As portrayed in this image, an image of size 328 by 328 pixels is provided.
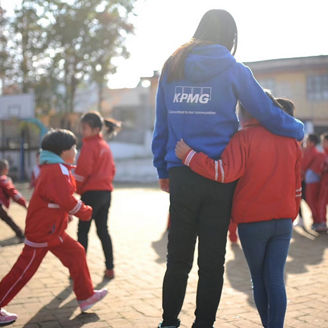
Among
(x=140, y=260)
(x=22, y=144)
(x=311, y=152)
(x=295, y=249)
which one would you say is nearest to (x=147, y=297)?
(x=140, y=260)

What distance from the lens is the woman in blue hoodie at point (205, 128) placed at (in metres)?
2.87

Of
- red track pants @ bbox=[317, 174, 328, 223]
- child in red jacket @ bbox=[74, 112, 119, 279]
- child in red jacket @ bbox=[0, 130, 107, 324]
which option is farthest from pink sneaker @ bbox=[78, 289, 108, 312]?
red track pants @ bbox=[317, 174, 328, 223]

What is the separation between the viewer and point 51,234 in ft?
12.6

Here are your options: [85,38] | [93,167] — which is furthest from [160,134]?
[85,38]

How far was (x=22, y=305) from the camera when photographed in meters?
4.23

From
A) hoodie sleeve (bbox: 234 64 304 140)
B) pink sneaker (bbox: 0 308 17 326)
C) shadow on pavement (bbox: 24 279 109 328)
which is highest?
hoodie sleeve (bbox: 234 64 304 140)

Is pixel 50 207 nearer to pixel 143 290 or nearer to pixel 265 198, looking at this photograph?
pixel 143 290

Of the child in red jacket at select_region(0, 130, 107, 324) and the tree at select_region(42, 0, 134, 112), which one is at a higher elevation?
the tree at select_region(42, 0, 134, 112)

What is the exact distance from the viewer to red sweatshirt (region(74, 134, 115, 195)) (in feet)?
16.5

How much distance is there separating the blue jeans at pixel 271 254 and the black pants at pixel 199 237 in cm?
15

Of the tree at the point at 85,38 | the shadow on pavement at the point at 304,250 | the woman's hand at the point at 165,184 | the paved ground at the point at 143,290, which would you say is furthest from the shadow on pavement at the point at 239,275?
the tree at the point at 85,38

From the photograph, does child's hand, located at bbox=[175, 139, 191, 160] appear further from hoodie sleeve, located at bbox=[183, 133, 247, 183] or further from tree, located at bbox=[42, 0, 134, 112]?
tree, located at bbox=[42, 0, 134, 112]

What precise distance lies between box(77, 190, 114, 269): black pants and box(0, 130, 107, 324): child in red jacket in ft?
3.56

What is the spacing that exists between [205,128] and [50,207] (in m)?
1.58
